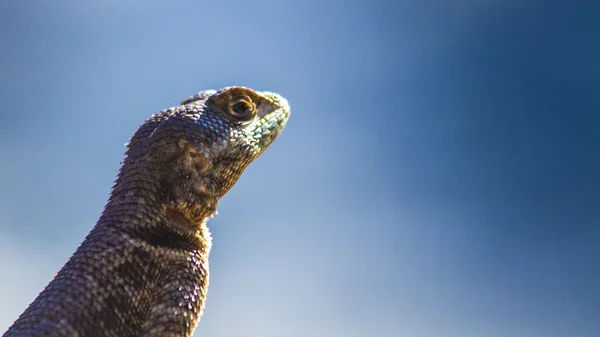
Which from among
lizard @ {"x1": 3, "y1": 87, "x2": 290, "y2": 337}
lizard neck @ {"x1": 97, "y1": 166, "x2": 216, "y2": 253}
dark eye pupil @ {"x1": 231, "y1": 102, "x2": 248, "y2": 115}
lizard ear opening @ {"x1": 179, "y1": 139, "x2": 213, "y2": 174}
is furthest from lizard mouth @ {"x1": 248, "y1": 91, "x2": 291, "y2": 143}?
lizard neck @ {"x1": 97, "y1": 166, "x2": 216, "y2": 253}

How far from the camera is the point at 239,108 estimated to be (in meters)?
5.63

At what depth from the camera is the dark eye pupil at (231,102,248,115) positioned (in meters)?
5.59

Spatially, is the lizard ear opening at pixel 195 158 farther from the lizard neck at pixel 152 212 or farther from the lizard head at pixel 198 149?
the lizard neck at pixel 152 212

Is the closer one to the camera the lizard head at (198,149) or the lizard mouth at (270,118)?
the lizard head at (198,149)

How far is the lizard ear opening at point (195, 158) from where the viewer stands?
16.5ft

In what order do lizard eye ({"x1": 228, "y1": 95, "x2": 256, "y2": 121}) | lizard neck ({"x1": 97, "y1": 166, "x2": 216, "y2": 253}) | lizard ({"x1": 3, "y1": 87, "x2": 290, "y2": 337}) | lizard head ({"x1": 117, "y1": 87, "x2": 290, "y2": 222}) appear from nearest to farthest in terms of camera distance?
lizard ({"x1": 3, "y1": 87, "x2": 290, "y2": 337}), lizard neck ({"x1": 97, "y1": 166, "x2": 216, "y2": 253}), lizard head ({"x1": 117, "y1": 87, "x2": 290, "y2": 222}), lizard eye ({"x1": 228, "y1": 95, "x2": 256, "y2": 121})

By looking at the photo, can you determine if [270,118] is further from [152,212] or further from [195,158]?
[152,212]

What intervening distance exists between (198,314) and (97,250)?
901 millimetres

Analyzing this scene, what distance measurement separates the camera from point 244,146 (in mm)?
5398

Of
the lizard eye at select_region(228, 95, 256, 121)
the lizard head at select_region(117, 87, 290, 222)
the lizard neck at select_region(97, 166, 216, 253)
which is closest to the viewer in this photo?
the lizard neck at select_region(97, 166, 216, 253)

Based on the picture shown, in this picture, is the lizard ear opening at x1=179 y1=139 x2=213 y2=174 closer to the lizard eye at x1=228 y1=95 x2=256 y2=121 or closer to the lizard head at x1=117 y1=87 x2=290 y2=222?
the lizard head at x1=117 y1=87 x2=290 y2=222

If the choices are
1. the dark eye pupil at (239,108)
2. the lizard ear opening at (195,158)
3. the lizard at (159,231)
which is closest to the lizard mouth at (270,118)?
the lizard at (159,231)

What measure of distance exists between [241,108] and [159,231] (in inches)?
57.8

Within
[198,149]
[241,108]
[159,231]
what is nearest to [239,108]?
[241,108]
